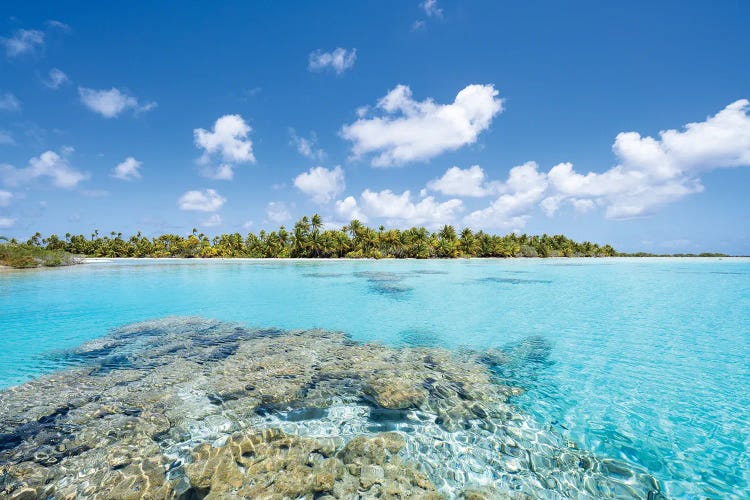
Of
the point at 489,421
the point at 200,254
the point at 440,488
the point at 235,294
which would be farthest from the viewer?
the point at 200,254

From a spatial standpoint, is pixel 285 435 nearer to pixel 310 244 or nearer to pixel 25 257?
pixel 25 257

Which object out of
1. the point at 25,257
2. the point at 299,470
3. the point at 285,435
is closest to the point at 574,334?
the point at 285,435

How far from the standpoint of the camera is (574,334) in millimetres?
11336

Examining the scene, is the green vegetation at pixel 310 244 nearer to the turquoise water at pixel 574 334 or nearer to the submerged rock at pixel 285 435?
the turquoise water at pixel 574 334

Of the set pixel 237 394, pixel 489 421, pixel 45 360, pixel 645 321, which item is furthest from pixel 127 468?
pixel 645 321

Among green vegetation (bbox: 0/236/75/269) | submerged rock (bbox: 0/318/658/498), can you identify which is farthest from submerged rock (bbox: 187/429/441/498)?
green vegetation (bbox: 0/236/75/269)

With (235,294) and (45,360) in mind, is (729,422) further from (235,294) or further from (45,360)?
(235,294)

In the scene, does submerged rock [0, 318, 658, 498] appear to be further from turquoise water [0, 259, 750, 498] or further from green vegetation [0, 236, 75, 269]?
green vegetation [0, 236, 75, 269]

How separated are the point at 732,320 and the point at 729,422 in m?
11.4

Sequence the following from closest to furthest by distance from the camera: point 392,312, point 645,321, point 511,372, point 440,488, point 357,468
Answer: point 440,488 < point 357,468 < point 511,372 < point 645,321 < point 392,312

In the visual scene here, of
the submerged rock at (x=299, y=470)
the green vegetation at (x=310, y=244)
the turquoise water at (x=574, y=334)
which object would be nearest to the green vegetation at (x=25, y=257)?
the turquoise water at (x=574, y=334)

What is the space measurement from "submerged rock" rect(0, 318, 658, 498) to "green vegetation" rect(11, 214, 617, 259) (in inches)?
2494

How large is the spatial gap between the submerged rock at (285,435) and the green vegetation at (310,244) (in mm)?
63340

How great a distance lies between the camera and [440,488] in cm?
399
